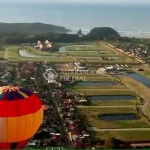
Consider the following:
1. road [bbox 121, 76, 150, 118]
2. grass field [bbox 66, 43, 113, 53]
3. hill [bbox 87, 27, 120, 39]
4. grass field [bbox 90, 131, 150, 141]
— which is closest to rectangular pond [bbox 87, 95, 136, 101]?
road [bbox 121, 76, 150, 118]

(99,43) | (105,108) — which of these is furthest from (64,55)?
(105,108)

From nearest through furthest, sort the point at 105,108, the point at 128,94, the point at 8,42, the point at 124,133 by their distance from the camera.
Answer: the point at 124,133, the point at 105,108, the point at 128,94, the point at 8,42

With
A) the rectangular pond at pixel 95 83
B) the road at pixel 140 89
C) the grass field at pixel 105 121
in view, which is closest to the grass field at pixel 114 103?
the road at pixel 140 89

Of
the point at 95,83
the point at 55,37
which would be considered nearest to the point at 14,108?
the point at 95,83

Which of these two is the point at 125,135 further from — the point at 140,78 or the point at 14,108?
the point at 140,78

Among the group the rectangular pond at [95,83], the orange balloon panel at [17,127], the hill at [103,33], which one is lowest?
the rectangular pond at [95,83]

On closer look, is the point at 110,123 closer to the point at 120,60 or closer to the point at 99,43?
the point at 120,60

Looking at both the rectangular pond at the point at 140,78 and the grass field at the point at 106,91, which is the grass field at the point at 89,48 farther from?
the grass field at the point at 106,91
